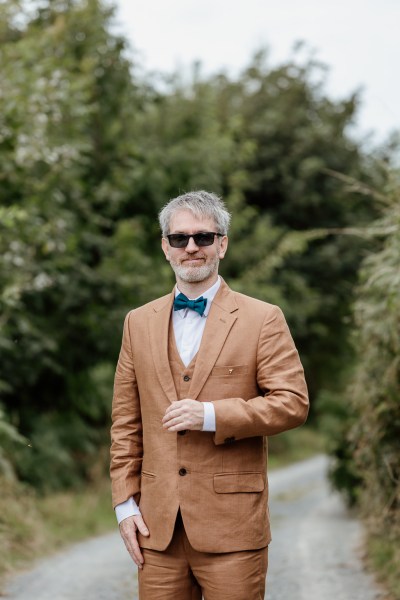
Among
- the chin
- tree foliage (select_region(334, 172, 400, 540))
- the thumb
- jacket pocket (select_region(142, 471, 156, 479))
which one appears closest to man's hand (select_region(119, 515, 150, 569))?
the thumb

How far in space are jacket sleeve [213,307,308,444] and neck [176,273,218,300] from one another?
0.29 m

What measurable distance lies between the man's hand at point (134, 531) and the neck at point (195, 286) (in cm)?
91

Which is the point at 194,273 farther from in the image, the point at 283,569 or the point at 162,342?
the point at 283,569

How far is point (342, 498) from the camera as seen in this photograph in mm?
13203

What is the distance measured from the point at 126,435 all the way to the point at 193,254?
2.59 ft

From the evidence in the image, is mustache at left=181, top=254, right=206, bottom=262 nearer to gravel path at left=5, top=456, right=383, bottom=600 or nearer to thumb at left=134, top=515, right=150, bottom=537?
thumb at left=134, top=515, right=150, bottom=537

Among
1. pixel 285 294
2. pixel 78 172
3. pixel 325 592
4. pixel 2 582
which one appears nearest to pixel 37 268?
pixel 78 172

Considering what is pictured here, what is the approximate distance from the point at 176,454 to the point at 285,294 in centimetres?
1905

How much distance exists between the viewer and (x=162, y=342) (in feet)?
11.7

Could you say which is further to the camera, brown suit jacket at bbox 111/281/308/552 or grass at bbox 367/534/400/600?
grass at bbox 367/534/400/600

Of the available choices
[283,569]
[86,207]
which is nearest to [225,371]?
[283,569]

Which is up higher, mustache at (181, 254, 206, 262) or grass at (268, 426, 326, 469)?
mustache at (181, 254, 206, 262)

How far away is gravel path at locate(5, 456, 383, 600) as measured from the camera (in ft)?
23.4

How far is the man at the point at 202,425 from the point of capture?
11.0 ft
